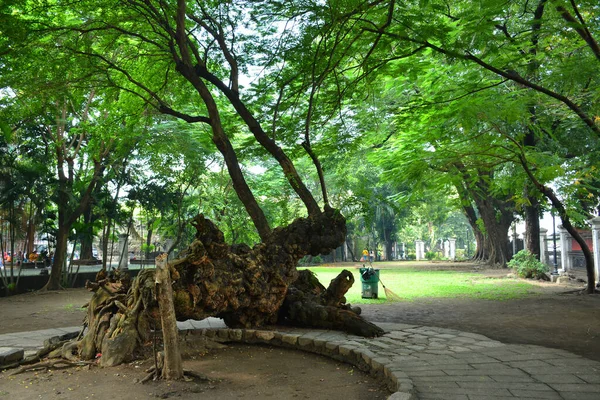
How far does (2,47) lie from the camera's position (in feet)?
22.1

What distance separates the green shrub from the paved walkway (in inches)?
460

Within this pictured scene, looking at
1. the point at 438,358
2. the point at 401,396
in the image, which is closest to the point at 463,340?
the point at 438,358

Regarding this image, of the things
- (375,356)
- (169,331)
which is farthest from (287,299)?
(169,331)

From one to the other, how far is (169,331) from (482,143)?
778 cm

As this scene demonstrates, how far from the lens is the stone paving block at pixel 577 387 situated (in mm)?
3973

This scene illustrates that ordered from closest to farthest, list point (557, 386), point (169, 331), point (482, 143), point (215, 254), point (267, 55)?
point (557, 386), point (169, 331), point (215, 254), point (267, 55), point (482, 143)

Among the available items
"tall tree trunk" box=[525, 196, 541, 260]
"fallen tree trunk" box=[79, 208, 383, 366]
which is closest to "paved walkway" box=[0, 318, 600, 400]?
"fallen tree trunk" box=[79, 208, 383, 366]

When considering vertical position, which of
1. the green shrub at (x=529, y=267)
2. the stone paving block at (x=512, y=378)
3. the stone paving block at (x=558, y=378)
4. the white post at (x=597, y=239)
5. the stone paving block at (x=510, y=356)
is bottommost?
the stone paving block at (x=510, y=356)

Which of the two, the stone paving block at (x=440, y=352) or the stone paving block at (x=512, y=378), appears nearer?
the stone paving block at (x=512, y=378)

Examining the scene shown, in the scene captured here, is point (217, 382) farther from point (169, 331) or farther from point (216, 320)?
point (216, 320)

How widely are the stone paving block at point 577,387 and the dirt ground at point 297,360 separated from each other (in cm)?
151

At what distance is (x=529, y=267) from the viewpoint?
17.2m

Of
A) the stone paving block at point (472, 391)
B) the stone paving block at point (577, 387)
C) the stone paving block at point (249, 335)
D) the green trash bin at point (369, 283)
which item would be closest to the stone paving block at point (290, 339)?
the stone paving block at point (249, 335)

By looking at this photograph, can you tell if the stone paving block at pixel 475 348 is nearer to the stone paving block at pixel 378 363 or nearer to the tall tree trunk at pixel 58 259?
the stone paving block at pixel 378 363
